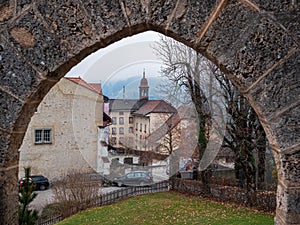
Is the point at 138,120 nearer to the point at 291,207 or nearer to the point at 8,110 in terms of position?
the point at 8,110

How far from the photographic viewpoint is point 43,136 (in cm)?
1834

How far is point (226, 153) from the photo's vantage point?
17.0 m

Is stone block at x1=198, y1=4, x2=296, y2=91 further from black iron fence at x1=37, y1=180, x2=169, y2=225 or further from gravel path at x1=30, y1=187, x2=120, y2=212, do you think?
gravel path at x1=30, y1=187, x2=120, y2=212

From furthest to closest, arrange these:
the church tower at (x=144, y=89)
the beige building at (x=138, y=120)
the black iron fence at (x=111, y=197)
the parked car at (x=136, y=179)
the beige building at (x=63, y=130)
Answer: the parked car at (x=136, y=179), the beige building at (x=63, y=130), the beige building at (x=138, y=120), the church tower at (x=144, y=89), the black iron fence at (x=111, y=197)

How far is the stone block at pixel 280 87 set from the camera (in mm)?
1282

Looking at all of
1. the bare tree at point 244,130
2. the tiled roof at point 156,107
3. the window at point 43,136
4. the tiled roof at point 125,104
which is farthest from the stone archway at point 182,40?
the window at point 43,136

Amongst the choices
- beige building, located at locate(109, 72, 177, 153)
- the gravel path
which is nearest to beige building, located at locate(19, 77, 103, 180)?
beige building, located at locate(109, 72, 177, 153)

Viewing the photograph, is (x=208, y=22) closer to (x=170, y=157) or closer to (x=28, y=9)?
(x=28, y=9)

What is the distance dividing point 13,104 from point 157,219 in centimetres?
948

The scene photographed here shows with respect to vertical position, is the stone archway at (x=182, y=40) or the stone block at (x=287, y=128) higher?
the stone archway at (x=182, y=40)

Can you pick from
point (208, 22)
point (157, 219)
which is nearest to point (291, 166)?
point (208, 22)

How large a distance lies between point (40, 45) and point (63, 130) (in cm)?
A: 1783

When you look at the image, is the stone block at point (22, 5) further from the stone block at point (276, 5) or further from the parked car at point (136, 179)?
the parked car at point (136, 179)

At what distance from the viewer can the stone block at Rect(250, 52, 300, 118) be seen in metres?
1.28
